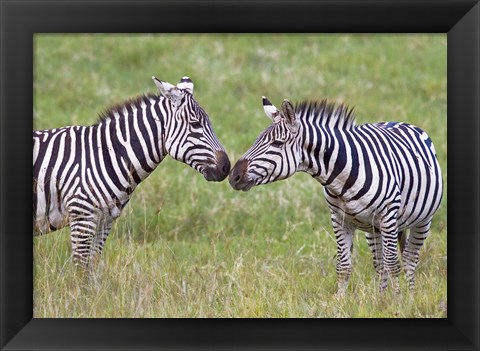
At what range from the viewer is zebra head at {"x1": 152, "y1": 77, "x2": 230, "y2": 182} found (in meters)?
7.49

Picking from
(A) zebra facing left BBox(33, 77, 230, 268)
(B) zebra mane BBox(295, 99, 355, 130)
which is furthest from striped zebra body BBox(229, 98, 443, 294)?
(A) zebra facing left BBox(33, 77, 230, 268)

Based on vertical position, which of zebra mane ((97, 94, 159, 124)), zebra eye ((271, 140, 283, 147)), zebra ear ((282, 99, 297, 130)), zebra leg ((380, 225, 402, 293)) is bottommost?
zebra leg ((380, 225, 402, 293))

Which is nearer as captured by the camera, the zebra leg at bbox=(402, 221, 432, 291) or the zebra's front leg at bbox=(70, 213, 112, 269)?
the zebra's front leg at bbox=(70, 213, 112, 269)

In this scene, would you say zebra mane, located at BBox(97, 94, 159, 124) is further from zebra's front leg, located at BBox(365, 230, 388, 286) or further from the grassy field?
zebra's front leg, located at BBox(365, 230, 388, 286)

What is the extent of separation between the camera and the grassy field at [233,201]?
7.67 m

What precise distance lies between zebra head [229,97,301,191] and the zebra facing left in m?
0.25

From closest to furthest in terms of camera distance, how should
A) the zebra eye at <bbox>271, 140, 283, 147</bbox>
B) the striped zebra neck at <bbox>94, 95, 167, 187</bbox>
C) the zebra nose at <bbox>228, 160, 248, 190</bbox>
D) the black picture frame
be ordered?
1. the black picture frame
2. the zebra nose at <bbox>228, 160, 248, 190</bbox>
3. the zebra eye at <bbox>271, 140, 283, 147</bbox>
4. the striped zebra neck at <bbox>94, 95, 167, 187</bbox>

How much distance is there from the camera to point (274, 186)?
11641 millimetres

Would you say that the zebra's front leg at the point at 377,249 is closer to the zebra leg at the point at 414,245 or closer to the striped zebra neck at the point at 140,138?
the zebra leg at the point at 414,245

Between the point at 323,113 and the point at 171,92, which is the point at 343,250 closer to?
the point at 323,113

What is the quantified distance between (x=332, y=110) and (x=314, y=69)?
302 inches
